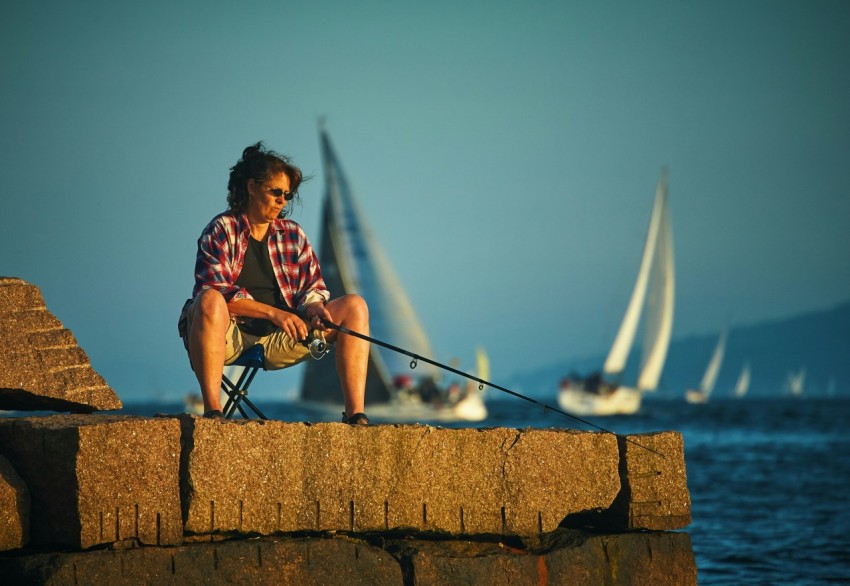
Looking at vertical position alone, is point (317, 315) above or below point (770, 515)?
above

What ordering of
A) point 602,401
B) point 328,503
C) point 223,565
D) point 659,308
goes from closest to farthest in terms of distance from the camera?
point 223,565, point 328,503, point 659,308, point 602,401

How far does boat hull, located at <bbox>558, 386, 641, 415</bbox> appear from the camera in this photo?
76.3 metres

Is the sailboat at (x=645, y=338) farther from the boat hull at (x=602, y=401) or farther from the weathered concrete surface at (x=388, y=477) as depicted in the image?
the weathered concrete surface at (x=388, y=477)

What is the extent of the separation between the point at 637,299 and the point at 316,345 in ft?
212

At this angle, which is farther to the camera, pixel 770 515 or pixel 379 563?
pixel 770 515

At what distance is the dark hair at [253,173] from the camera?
5.91 m

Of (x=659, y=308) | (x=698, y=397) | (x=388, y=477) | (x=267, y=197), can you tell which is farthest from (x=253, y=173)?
(x=698, y=397)

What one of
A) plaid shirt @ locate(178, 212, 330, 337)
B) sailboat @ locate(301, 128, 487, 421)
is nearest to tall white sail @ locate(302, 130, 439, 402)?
sailboat @ locate(301, 128, 487, 421)

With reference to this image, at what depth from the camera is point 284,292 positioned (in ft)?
19.9

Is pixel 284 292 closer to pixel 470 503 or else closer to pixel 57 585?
pixel 470 503

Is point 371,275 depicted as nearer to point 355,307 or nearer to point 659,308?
point 659,308

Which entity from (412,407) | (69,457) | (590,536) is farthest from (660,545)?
(412,407)

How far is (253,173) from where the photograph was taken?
5.92 metres

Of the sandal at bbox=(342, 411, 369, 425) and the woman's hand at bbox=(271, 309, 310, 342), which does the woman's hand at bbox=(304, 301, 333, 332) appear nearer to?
the woman's hand at bbox=(271, 309, 310, 342)
